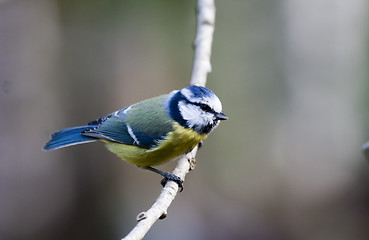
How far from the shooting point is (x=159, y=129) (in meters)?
1.78

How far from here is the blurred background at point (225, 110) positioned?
9.76 feet

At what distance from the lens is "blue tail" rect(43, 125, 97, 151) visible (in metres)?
1.91

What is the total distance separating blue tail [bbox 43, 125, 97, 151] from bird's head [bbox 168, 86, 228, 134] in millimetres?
456

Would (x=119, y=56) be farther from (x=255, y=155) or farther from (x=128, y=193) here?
(x=255, y=155)

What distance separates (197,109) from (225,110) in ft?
6.17

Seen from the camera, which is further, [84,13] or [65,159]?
[84,13]

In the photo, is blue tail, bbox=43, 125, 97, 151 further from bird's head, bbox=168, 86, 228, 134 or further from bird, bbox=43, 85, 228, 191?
bird's head, bbox=168, 86, 228, 134

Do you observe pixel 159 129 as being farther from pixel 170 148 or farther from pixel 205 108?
pixel 205 108

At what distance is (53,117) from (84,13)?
2.98ft

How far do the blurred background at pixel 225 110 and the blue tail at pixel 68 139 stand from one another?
1.12m

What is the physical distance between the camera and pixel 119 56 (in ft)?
11.3

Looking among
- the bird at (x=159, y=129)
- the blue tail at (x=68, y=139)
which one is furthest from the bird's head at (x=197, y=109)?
the blue tail at (x=68, y=139)

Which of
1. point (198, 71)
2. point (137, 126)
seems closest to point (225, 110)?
point (198, 71)

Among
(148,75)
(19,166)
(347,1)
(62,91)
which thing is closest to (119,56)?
(148,75)
